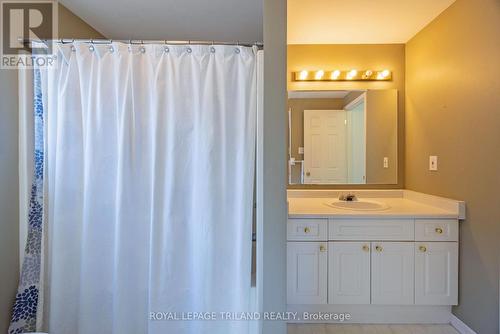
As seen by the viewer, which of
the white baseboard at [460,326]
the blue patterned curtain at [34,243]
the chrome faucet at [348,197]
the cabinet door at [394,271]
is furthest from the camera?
the chrome faucet at [348,197]

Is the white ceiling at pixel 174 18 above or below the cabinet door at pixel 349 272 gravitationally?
Answer: above

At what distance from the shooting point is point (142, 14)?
6.61ft

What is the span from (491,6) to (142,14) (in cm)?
242

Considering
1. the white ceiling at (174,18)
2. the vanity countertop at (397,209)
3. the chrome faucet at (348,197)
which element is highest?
the white ceiling at (174,18)

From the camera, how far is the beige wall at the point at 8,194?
1.50 meters

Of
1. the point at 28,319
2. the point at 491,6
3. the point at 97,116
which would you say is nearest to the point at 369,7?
the point at 491,6

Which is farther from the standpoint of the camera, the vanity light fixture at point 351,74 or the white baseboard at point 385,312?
the vanity light fixture at point 351,74

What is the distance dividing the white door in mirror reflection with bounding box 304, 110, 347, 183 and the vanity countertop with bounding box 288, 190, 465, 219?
28 centimetres

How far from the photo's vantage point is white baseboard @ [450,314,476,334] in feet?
5.91

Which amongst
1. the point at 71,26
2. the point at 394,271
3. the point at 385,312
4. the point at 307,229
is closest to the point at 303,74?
the point at 307,229

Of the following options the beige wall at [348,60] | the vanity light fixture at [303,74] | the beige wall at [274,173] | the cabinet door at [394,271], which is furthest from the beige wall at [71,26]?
the cabinet door at [394,271]

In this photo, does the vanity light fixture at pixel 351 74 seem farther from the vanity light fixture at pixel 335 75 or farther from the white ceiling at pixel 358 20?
the white ceiling at pixel 358 20

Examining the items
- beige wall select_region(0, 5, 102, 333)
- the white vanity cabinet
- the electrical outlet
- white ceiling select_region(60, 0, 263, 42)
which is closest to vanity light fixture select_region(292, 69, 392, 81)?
white ceiling select_region(60, 0, 263, 42)

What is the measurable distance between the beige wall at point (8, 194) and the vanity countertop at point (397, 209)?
1.79 metres
